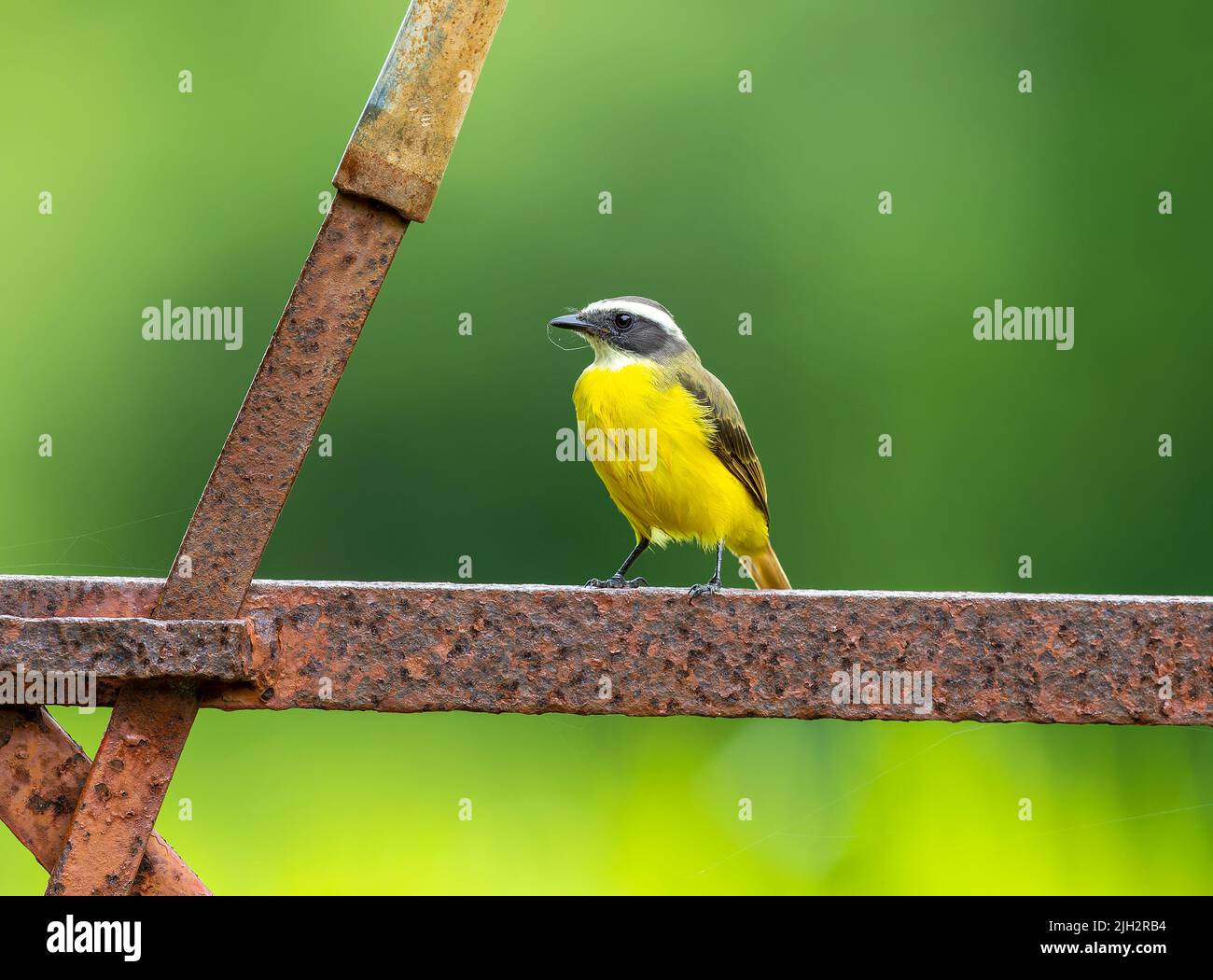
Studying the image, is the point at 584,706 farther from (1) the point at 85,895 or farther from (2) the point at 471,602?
(1) the point at 85,895

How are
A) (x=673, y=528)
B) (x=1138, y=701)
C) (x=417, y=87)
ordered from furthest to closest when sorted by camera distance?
1. (x=673, y=528)
2. (x=1138, y=701)
3. (x=417, y=87)

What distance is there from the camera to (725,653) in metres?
1.95

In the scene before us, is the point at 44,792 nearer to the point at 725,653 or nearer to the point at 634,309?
the point at 725,653

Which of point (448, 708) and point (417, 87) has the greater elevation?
point (417, 87)

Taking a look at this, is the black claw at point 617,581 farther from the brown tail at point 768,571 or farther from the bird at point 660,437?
the brown tail at point 768,571

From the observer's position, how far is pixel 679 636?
1.95 meters

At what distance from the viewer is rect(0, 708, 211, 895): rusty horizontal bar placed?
1.85m

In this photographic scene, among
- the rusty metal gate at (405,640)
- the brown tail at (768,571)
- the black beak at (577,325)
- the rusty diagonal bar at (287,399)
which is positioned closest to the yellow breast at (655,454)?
the black beak at (577,325)

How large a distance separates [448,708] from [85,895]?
0.55 meters

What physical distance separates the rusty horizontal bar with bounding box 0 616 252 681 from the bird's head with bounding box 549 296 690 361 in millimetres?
2104

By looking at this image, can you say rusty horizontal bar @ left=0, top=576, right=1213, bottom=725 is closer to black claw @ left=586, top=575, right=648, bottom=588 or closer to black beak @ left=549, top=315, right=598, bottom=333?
black claw @ left=586, top=575, right=648, bottom=588

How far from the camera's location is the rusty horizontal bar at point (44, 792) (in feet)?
6.06

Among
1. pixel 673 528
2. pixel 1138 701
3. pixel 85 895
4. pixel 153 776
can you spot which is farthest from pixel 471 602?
pixel 673 528

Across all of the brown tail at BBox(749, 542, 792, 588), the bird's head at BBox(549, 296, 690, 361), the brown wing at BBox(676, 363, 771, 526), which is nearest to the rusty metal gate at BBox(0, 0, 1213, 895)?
the brown wing at BBox(676, 363, 771, 526)
